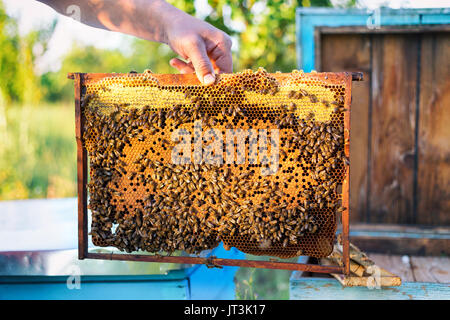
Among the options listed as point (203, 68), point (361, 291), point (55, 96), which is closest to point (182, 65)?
point (203, 68)

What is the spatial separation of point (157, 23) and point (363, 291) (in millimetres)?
2241

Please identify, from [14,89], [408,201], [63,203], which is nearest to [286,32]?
[408,201]

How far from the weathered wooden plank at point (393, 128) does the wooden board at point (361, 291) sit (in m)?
1.65

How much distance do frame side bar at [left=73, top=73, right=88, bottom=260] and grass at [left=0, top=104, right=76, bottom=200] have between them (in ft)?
18.1

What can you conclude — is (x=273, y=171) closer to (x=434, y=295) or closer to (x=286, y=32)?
(x=434, y=295)

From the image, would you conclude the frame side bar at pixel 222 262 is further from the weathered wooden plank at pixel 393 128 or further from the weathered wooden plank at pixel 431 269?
the weathered wooden plank at pixel 393 128

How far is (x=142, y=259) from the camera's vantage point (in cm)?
223

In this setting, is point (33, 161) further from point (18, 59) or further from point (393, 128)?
point (393, 128)

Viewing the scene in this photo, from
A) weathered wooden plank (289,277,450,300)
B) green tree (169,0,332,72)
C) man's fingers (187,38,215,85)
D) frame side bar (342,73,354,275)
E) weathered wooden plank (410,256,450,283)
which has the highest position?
green tree (169,0,332,72)

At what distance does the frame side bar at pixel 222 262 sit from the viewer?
6.72 feet

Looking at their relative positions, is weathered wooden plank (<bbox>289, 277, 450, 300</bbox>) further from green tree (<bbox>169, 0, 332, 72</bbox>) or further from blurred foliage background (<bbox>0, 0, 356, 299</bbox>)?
green tree (<bbox>169, 0, 332, 72</bbox>)

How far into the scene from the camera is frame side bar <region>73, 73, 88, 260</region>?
88.1 inches

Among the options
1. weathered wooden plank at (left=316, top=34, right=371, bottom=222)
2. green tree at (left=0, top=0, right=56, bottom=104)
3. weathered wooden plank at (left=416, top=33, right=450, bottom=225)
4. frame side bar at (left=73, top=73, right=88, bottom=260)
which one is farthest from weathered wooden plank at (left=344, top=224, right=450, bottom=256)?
green tree at (left=0, top=0, right=56, bottom=104)

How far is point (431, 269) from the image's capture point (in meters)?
3.09
